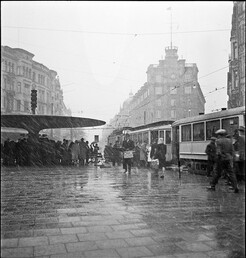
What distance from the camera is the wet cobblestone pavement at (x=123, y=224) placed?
9.34ft

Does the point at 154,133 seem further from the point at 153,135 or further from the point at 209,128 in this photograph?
the point at 209,128

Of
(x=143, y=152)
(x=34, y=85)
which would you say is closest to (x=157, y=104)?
(x=143, y=152)

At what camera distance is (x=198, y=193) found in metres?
6.31

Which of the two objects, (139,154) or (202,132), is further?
(139,154)

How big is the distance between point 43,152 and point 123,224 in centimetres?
1164

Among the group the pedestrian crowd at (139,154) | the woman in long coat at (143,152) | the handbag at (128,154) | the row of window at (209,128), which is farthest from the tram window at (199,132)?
the woman in long coat at (143,152)

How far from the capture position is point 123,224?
379 centimetres

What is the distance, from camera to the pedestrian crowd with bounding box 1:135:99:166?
1343cm

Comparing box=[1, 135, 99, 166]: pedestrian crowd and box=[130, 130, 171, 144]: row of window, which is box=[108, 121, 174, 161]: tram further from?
box=[1, 135, 99, 166]: pedestrian crowd

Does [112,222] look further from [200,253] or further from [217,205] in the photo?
[217,205]

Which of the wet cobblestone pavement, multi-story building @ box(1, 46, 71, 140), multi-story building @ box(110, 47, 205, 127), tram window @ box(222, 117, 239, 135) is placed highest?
multi-story building @ box(110, 47, 205, 127)

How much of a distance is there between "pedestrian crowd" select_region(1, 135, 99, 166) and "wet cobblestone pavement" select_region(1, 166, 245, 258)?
Answer: 7456mm

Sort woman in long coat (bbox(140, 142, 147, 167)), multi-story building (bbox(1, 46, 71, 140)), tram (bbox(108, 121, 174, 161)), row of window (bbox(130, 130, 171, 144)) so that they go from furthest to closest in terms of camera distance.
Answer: row of window (bbox(130, 130, 171, 144))
tram (bbox(108, 121, 174, 161))
woman in long coat (bbox(140, 142, 147, 167))
multi-story building (bbox(1, 46, 71, 140))

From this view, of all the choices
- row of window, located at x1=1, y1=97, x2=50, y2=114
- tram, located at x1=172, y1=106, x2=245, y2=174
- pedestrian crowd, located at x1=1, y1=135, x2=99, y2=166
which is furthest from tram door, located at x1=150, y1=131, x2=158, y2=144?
tram, located at x1=172, y1=106, x2=245, y2=174
